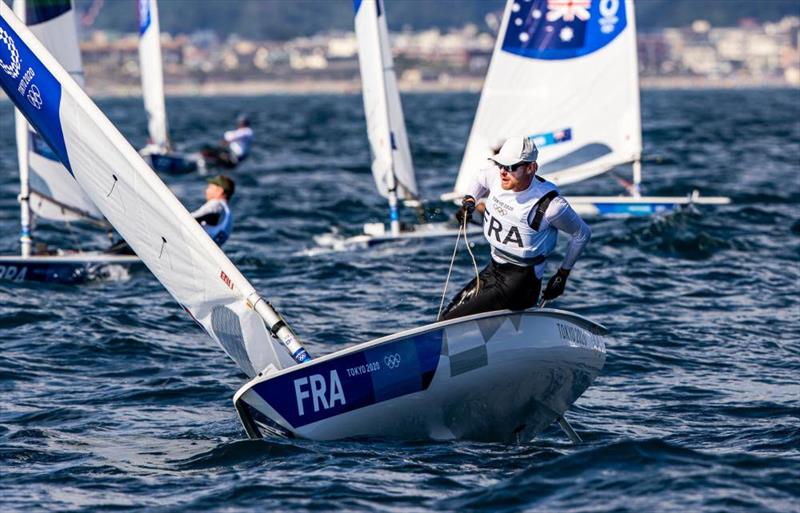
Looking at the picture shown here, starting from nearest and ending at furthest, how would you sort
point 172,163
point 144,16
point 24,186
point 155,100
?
point 24,186
point 172,163
point 144,16
point 155,100

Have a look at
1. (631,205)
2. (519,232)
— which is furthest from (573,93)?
(519,232)

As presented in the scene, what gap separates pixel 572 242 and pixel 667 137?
1564 inches

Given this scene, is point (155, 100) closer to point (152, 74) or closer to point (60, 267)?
point (152, 74)

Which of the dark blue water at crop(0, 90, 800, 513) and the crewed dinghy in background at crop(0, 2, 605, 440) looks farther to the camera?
the crewed dinghy in background at crop(0, 2, 605, 440)

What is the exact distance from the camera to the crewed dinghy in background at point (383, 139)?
19.5 metres

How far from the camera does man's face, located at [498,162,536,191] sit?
8.89m

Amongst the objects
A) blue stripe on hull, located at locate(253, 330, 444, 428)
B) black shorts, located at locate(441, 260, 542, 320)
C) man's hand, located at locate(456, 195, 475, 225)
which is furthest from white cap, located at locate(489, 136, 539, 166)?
blue stripe on hull, located at locate(253, 330, 444, 428)

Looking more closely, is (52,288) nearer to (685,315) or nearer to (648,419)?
(685,315)

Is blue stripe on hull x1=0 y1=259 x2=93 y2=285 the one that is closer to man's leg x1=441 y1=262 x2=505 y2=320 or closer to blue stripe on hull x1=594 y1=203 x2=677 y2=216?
man's leg x1=441 y1=262 x2=505 y2=320

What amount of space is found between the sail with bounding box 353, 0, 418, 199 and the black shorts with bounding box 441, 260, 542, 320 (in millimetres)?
10637

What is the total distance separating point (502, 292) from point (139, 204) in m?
2.38

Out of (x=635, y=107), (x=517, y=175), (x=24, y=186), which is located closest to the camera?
(x=517, y=175)

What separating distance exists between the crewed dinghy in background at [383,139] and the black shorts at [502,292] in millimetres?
9955

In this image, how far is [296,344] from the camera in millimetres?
8602
